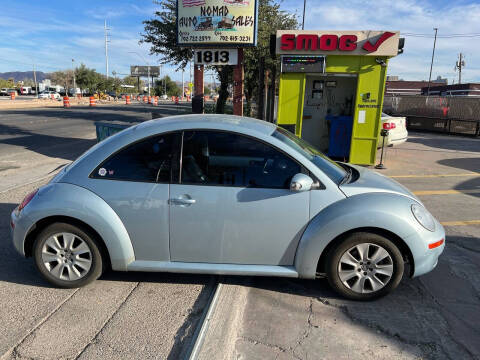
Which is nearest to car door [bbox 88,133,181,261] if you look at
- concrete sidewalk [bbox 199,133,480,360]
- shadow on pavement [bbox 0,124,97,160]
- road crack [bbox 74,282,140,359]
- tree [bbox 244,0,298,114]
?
road crack [bbox 74,282,140,359]

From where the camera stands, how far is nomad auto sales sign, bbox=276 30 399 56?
8.87m

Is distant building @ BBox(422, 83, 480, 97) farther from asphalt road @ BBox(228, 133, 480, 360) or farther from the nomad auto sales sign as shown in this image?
asphalt road @ BBox(228, 133, 480, 360)

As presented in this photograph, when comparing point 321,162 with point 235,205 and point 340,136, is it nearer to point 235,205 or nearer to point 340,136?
point 235,205

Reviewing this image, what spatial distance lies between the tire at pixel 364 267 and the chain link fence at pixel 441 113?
18.9 m

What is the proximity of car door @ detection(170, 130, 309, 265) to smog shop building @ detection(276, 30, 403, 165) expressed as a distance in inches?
257

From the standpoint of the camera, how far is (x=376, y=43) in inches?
350

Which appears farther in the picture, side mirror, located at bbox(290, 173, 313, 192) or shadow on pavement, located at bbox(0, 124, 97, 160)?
shadow on pavement, located at bbox(0, 124, 97, 160)

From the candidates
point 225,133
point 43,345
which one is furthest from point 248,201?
point 43,345

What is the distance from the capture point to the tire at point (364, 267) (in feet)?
10.4

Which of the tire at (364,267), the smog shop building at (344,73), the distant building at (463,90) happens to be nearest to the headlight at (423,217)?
the tire at (364,267)

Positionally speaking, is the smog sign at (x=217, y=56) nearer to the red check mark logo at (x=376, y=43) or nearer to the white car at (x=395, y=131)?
the red check mark logo at (x=376, y=43)

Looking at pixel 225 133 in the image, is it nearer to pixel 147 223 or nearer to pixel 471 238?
pixel 147 223

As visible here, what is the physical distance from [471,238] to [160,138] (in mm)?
4314

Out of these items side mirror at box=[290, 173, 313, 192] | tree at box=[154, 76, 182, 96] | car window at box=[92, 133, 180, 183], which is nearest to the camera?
side mirror at box=[290, 173, 313, 192]
